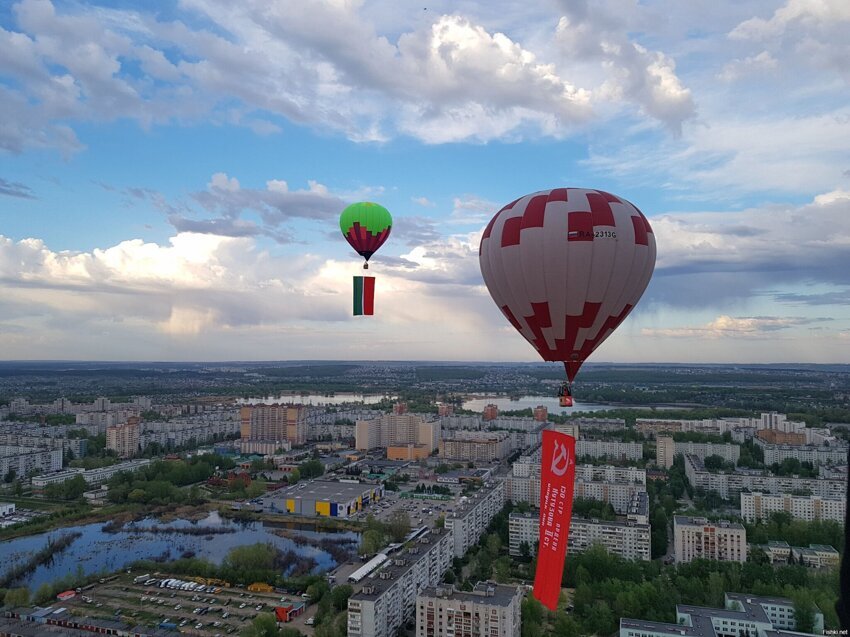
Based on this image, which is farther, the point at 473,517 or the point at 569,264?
the point at 473,517

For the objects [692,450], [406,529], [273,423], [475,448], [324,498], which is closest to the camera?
[406,529]

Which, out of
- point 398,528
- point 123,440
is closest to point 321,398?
point 123,440

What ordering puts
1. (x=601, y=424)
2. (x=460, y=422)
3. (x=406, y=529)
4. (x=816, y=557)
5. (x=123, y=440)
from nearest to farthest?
1. (x=816, y=557)
2. (x=406, y=529)
3. (x=123, y=440)
4. (x=601, y=424)
5. (x=460, y=422)

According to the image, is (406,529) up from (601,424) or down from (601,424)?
down

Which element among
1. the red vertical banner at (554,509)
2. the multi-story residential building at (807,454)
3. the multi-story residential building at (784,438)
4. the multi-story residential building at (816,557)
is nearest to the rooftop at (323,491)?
the multi-story residential building at (816,557)

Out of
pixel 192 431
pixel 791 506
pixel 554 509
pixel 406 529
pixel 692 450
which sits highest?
pixel 554 509

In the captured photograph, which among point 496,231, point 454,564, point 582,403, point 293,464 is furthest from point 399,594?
point 582,403

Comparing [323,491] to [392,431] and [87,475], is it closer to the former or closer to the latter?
[87,475]

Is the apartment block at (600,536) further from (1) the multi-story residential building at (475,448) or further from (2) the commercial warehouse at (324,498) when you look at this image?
(1) the multi-story residential building at (475,448)
